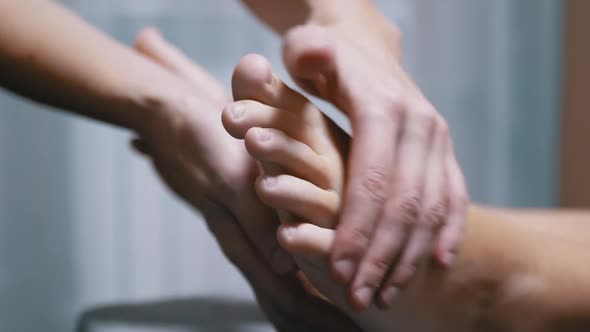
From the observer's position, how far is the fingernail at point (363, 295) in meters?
0.52

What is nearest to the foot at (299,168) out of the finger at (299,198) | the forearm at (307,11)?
the finger at (299,198)

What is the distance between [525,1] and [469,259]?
127 centimetres

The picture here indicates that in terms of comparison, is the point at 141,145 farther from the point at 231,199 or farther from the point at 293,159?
the point at 293,159

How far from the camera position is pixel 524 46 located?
5.72 feet

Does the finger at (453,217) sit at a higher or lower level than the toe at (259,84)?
lower

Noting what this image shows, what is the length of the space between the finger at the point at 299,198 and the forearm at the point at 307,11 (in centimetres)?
26

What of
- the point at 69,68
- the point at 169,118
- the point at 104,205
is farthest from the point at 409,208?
the point at 104,205

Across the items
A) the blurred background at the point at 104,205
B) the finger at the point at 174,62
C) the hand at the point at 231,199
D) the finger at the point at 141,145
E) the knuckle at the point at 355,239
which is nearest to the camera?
the knuckle at the point at 355,239

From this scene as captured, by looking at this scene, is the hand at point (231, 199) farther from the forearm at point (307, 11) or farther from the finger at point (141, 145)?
the forearm at point (307, 11)

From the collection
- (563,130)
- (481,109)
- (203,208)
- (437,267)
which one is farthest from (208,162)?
(563,130)

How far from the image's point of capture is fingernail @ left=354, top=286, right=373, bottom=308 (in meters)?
0.52

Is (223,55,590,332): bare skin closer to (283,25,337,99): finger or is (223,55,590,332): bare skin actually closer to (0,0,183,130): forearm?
(283,25,337,99): finger

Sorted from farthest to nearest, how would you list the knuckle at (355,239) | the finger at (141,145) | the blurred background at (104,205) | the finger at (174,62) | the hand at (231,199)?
1. the blurred background at (104,205)
2. the finger at (174,62)
3. the finger at (141,145)
4. the hand at (231,199)
5. the knuckle at (355,239)

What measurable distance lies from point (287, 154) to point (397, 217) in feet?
0.35
